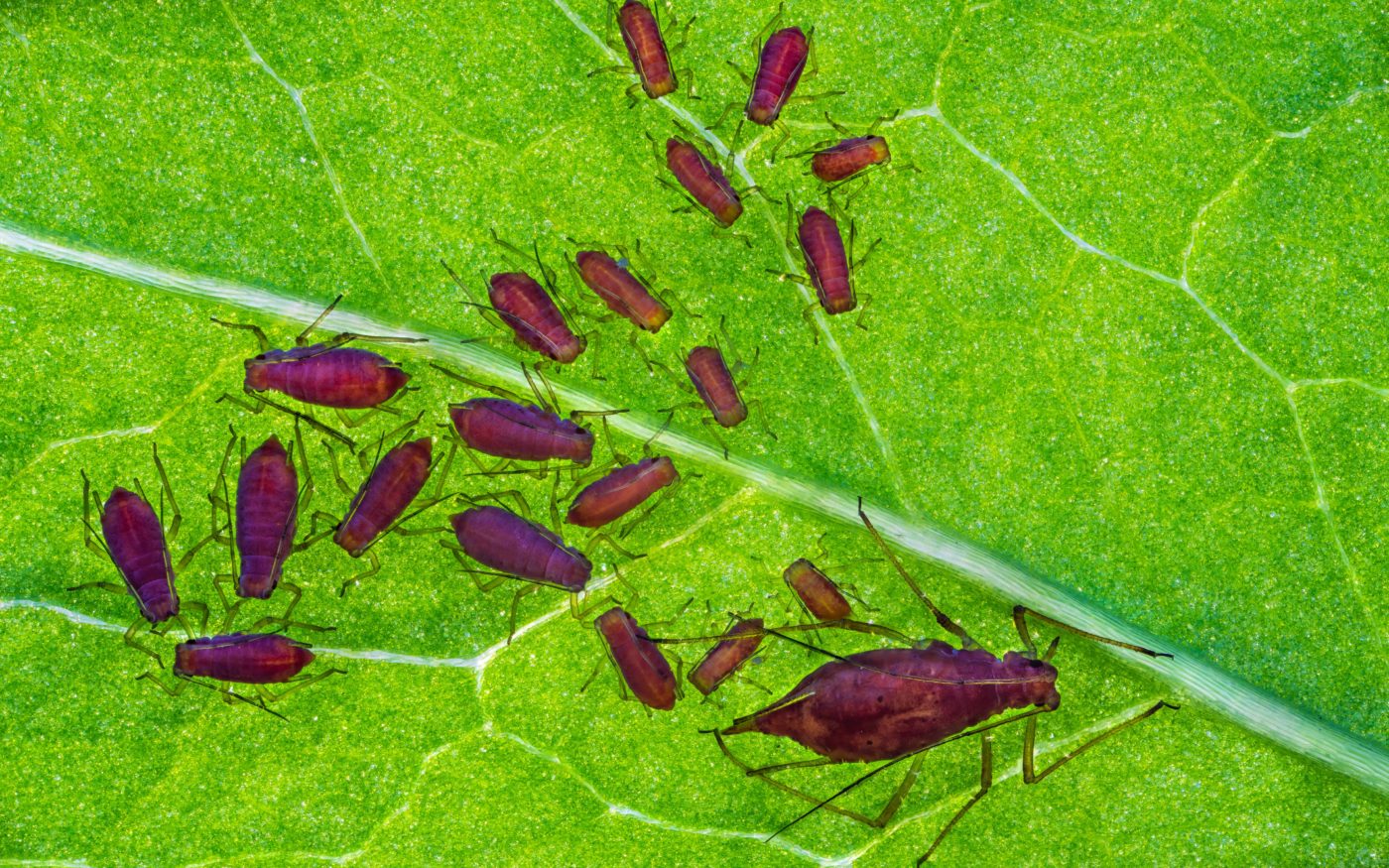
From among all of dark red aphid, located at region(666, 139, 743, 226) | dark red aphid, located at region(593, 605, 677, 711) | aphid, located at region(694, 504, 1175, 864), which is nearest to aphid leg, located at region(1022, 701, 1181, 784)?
aphid, located at region(694, 504, 1175, 864)

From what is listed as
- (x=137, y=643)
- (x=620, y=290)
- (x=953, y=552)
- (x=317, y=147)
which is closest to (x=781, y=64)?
(x=620, y=290)

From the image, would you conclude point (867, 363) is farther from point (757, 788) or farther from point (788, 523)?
point (757, 788)

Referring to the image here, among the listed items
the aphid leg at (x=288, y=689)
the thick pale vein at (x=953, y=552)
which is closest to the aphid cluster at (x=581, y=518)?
the aphid leg at (x=288, y=689)

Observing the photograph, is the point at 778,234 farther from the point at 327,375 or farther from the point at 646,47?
the point at 327,375

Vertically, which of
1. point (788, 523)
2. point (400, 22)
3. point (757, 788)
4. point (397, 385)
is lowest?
point (757, 788)

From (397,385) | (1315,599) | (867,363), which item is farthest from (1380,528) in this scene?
(397,385)
